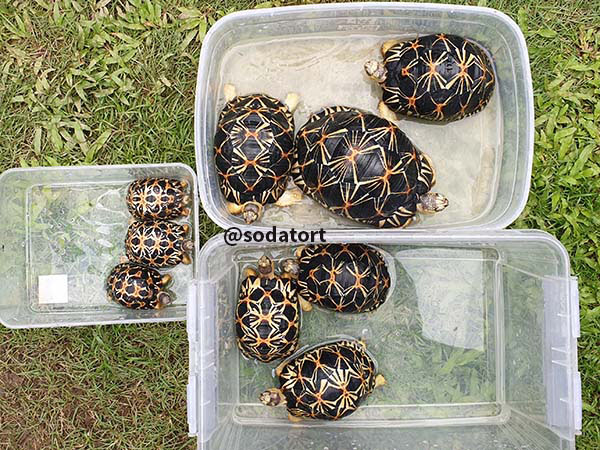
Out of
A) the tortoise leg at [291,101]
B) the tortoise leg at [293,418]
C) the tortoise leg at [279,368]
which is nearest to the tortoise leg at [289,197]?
the tortoise leg at [291,101]

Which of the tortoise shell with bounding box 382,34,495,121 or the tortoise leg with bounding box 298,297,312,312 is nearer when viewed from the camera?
the tortoise shell with bounding box 382,34,495,121

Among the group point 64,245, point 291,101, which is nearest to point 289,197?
point 291,101

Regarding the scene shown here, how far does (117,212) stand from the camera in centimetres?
182

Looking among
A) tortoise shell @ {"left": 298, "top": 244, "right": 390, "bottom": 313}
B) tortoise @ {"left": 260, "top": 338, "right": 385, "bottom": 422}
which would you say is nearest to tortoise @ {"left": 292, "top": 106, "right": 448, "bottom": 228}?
tortoise shell @ {"left": 298, "top": 244, "right": 390, "bottom": 313}

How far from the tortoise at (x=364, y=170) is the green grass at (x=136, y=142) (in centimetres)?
44

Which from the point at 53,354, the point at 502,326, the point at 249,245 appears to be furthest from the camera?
the point at 53,354

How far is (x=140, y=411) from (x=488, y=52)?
157 cm

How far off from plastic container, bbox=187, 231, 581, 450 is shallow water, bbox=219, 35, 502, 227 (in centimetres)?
14

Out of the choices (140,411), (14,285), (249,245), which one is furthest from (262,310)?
(14,285)

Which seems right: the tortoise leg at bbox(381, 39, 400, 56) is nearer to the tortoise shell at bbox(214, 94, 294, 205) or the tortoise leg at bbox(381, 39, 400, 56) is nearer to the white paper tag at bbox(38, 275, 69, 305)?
the tortoise shell at bbox(214, 94, 294, 205)

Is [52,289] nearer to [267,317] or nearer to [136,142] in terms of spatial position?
[136,142]

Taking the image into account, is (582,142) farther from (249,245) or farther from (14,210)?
(14,210)

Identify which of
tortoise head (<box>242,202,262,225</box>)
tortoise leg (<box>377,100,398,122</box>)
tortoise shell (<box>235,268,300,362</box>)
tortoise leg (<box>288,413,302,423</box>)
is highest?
tortoise leg (<box>377,100,398,122</box>)

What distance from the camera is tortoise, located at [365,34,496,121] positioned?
149 cm
